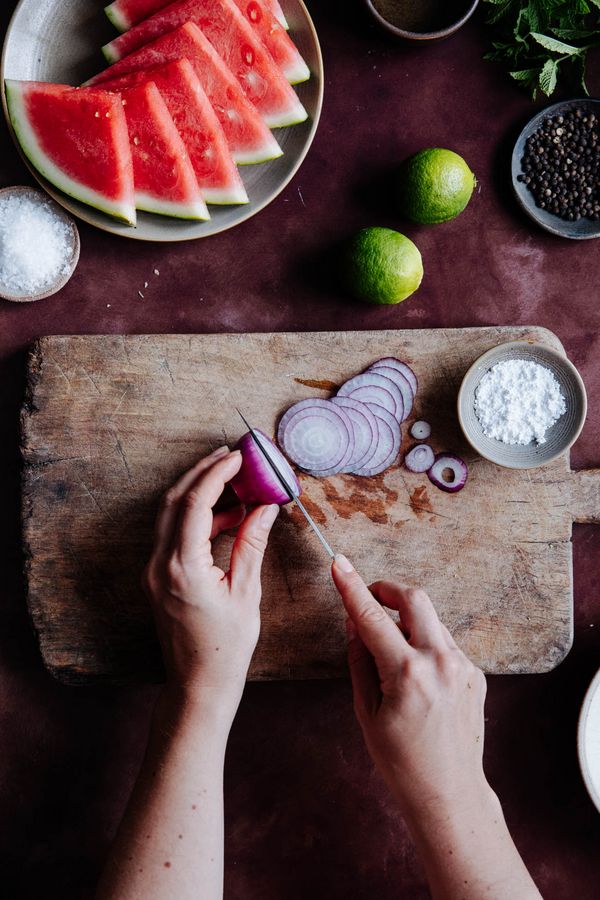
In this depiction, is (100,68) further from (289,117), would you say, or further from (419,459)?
(419,459)

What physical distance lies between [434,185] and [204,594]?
1232 mm

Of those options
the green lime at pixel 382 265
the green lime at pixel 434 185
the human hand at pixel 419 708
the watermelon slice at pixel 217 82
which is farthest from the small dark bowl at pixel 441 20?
the human hand at pixel 419 708

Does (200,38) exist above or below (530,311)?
above

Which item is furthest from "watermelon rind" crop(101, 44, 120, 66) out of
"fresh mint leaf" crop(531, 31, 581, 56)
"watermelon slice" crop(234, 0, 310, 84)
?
"fresh mint leaf" crop(531, 31, 581, 56)

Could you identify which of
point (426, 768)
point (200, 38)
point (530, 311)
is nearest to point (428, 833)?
point (426, 768)

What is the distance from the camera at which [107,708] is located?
209 centimetres

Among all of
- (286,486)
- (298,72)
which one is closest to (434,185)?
(298,72)

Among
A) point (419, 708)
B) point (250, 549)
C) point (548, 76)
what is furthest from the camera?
point (548, 76)

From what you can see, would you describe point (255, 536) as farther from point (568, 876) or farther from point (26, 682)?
point (568, 876)

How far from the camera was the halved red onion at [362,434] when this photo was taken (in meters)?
1.95

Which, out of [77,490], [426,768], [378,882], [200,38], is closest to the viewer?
[426,768]

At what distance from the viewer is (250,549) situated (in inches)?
70.8

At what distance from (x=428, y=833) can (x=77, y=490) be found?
4.12ft

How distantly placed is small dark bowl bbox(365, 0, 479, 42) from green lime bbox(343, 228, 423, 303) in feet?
1.80
